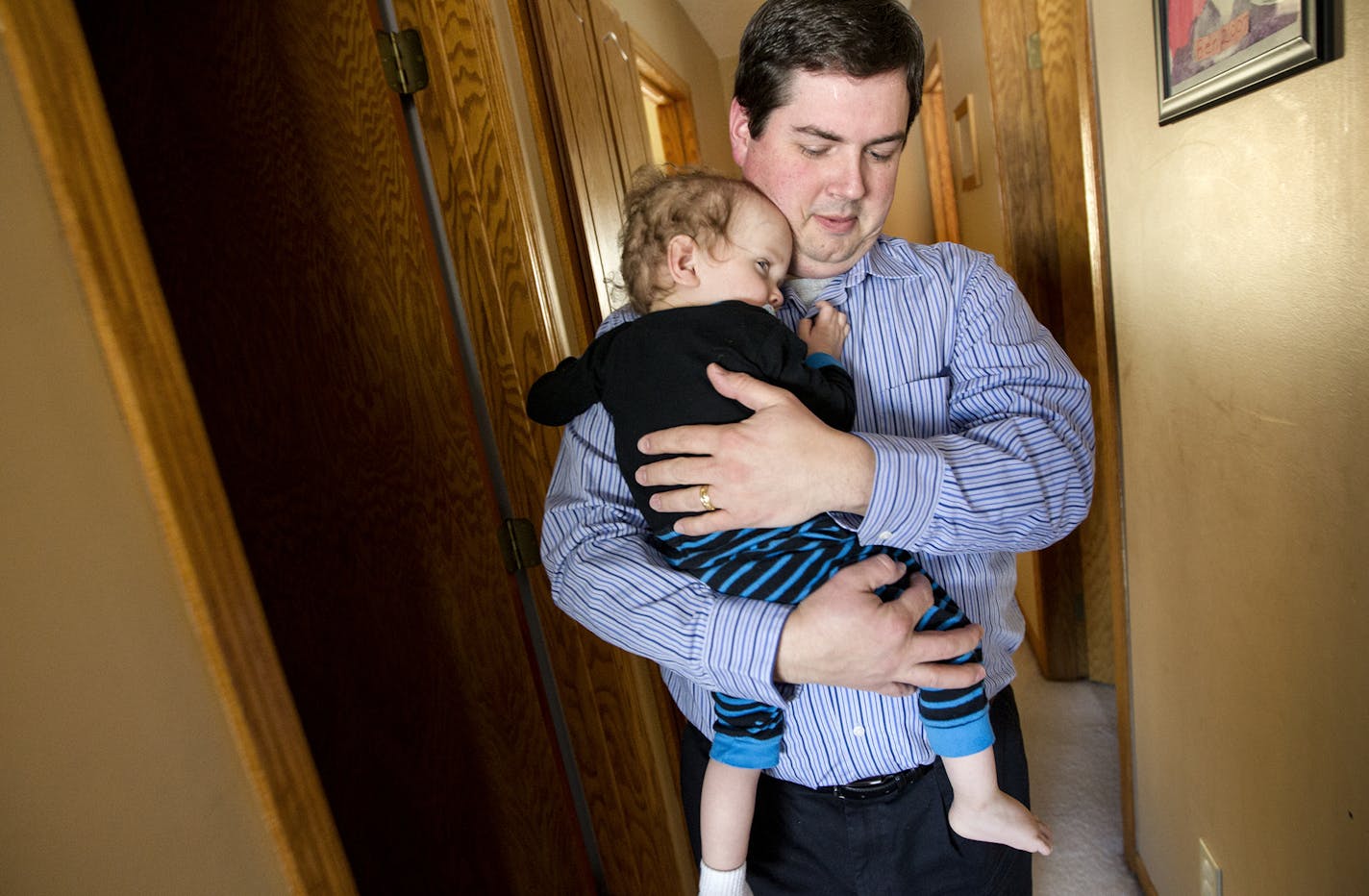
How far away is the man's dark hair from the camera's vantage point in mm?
1004

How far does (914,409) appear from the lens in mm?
1056

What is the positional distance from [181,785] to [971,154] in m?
3.36

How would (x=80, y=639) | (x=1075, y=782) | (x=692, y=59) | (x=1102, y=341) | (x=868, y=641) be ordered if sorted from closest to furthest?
(x=80, y=639) → (x=868, y=641) → (x=1102, y=341) → (x=1075, y=782) → (x=692, y=59)

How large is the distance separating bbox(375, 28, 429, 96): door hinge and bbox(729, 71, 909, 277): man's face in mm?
687

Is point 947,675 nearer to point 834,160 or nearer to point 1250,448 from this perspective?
point 1250,448

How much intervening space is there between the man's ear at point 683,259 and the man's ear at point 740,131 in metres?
0.20

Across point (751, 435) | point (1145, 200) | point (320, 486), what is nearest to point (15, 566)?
point (751, 435)

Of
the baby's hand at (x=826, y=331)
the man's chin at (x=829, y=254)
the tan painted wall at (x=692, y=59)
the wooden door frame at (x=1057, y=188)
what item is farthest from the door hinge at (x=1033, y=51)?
the baby's hand at (x=826, y=331)

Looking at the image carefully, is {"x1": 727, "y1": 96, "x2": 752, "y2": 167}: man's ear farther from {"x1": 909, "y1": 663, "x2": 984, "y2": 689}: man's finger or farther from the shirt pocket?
{"x1": 909, "y1": 663, "x2": 984, "y2": 689}: man's finger

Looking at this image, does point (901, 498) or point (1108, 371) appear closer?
point (901, 498)

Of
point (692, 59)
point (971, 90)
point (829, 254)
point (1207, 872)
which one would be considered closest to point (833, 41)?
point (829, 254)

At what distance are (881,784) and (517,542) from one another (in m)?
0.85

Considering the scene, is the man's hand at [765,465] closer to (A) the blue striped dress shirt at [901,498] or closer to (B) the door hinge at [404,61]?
(A) the blue striped dress shirt at [901,498]

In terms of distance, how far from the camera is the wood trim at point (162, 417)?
564 mm
